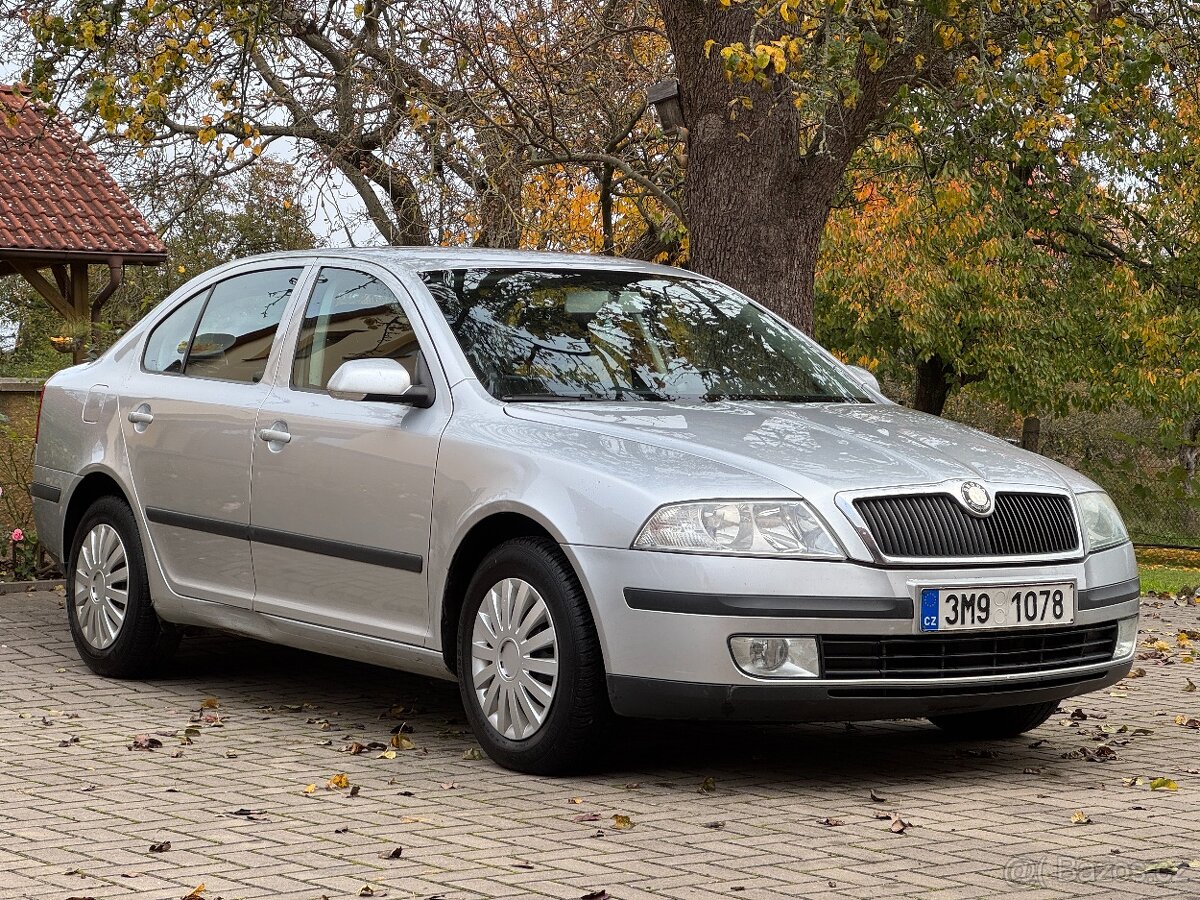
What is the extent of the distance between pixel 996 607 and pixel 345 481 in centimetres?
235

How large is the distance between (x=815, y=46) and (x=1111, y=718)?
156 inches

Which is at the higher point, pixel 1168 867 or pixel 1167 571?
pixel 1168 867

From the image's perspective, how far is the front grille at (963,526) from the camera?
5.45 m

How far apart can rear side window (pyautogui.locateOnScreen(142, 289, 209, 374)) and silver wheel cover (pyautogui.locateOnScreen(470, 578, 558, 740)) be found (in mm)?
2471

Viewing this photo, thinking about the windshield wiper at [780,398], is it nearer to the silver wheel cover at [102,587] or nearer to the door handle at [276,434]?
the door handle at [276,434]

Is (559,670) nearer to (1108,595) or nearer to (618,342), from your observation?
(618,342)

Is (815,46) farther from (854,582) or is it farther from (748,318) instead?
(854,582)

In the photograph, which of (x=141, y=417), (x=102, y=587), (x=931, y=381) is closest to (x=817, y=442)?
(x=141, y=417)

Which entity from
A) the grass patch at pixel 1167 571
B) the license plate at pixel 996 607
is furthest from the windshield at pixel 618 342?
the grass patch at pixel 1167 571

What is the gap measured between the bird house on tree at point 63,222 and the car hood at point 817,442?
1556 cm

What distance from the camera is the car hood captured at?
18.2ft

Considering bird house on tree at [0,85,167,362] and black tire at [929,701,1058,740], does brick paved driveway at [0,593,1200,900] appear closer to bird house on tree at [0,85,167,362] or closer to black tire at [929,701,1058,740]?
black tire at [929,701,1058,740]

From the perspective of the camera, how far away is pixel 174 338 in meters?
7.89

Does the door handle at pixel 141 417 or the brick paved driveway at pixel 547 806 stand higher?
the door handle at pixel 141 417
